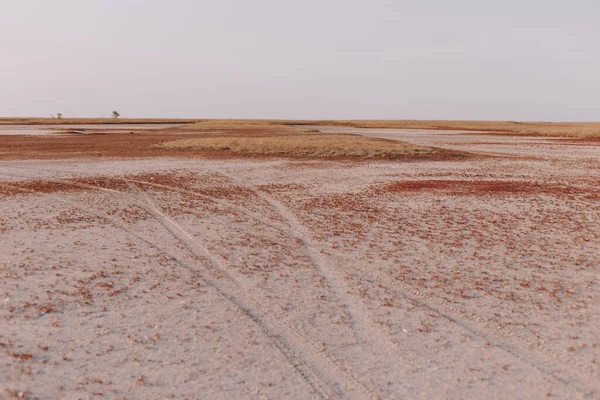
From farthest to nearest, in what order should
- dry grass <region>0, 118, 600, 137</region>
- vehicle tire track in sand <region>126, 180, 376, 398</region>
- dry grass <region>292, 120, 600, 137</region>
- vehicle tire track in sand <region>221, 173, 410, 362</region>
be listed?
dry grass <region>0, 118, 600, 137</region> → dry grass <region>292, 120, 600, 137</region> → vehicle tire track in sand <region>221, 173, 410, 362</region> → vehicle tire track in sand <region>126, 180, 376, 398</region>

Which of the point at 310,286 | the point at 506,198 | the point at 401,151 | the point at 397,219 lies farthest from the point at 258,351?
the point at 401,151

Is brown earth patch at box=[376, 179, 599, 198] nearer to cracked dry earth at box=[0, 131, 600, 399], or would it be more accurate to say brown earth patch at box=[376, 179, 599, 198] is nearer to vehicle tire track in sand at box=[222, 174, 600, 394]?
cracked dry earth at box=[0, 131, 600, 399]

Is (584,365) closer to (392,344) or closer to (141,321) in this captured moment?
(392,344)

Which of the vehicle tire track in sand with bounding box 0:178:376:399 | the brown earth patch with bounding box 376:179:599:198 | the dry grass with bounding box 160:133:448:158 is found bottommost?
the vehicle tire track in sand with bounding box 0:178:376:399

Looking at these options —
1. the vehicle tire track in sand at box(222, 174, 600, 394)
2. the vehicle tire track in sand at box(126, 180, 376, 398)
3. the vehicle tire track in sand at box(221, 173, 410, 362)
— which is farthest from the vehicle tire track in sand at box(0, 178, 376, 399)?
the vehicle tire track in sand at box(222, 174, 600, 394)

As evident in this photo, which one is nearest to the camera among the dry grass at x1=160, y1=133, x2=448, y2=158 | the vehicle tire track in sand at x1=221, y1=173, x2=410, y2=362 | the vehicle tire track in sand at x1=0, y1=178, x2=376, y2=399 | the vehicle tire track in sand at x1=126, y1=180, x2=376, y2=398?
the vehicle tire track in sand at x1=0, y1=178, x2=376, y2=399

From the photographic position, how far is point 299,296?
7699 millimetres

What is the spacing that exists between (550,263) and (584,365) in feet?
13.4

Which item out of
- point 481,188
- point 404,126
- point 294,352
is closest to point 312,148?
point 481,188

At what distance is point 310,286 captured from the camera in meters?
8.16

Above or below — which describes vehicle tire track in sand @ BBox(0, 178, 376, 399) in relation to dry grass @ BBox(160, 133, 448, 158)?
below

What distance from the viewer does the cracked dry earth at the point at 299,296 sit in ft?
17.5

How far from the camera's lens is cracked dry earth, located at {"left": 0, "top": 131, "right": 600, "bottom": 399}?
533cm

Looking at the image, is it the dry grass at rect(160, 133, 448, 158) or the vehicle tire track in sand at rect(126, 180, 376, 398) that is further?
the dry grass at rect(160, 133, 448, 158)
